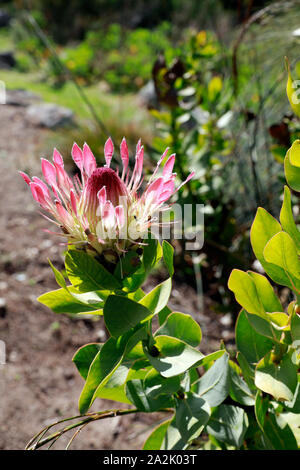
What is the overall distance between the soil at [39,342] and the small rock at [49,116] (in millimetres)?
1629

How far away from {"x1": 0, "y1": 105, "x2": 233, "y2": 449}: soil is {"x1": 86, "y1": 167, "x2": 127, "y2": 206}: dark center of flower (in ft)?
3.19

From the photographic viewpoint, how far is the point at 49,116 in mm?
4000

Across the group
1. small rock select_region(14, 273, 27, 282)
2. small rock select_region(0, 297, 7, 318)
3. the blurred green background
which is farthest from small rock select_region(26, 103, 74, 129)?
small rock select_region(0, 297, 7, 318)

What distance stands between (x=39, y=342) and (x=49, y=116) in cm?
286

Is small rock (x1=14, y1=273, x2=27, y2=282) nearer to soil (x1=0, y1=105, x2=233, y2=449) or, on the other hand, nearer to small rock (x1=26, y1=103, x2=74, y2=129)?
soil (x1=0, y1=105, x2=233, y2=449)

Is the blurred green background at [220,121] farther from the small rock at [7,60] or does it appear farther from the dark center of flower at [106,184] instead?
the small rock at [7,60]

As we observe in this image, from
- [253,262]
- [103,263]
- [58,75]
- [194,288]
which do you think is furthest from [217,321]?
[58,75]

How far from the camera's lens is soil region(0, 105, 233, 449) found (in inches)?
52.5

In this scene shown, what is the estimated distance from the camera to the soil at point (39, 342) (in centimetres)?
133

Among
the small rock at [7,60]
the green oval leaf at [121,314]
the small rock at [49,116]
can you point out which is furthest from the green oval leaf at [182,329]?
the small rock at [7,60]

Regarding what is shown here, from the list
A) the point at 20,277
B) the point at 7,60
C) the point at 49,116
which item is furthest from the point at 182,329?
the point at 7,60

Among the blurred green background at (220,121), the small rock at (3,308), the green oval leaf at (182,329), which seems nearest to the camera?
the green oval leaf at (182,329)

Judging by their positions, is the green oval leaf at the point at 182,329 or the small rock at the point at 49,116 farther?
the small rock at the point at 49,116

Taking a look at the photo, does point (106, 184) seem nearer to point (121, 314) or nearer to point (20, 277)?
point (121, 314)
